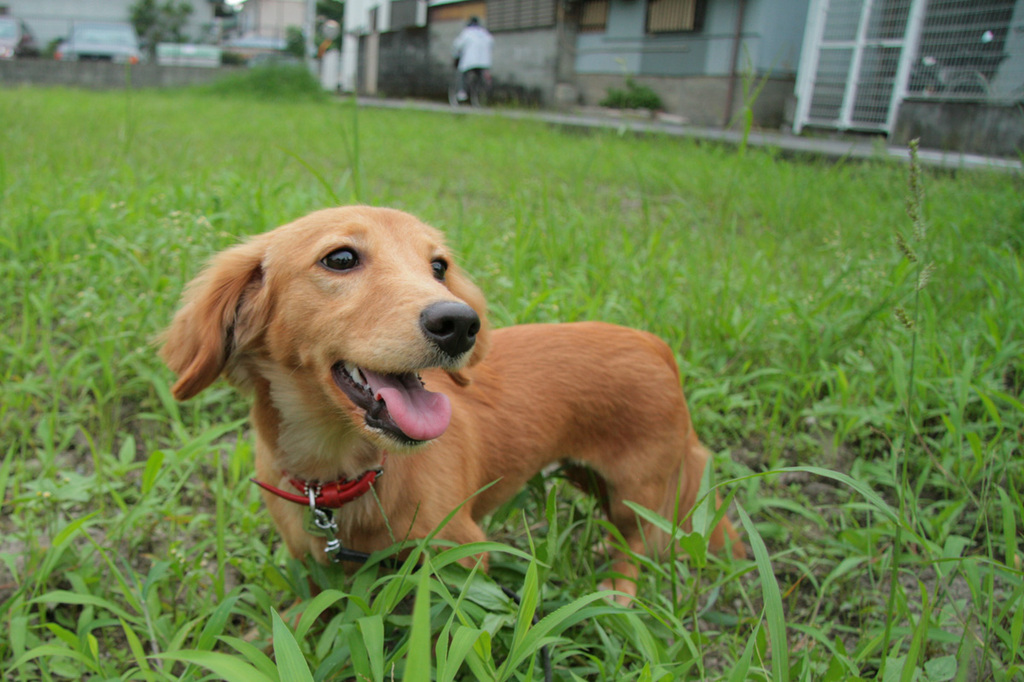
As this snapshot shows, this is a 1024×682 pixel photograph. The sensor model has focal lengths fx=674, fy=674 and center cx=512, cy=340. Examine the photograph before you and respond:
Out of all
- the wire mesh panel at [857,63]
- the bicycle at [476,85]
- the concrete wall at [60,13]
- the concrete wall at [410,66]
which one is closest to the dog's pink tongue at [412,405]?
the wire mesh panel at [857,63]

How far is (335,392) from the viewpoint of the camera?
1647 mm

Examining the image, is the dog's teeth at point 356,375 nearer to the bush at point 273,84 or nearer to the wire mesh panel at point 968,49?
the wire mesh panel at point 968,49

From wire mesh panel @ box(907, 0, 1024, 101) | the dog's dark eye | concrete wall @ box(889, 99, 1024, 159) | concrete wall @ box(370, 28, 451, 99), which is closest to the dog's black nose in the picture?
the dog's dark eye

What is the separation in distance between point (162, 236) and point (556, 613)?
9.63ft

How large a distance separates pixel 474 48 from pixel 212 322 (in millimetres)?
17041

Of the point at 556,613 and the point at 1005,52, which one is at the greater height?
the point at 1005,52

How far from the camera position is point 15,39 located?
26.3m

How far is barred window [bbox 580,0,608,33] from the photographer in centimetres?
1752

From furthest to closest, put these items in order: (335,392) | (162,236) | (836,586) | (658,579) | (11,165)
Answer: (11,165)
(162,236)
(836,586)
(658,579)
(335,392)

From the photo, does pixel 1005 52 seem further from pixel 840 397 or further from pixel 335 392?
pixel 335 392

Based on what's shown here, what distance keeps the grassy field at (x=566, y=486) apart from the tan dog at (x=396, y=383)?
0.16 meters

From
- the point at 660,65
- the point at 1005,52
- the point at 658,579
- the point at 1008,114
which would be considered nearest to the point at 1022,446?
the point at 658,579

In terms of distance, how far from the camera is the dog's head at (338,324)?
152 cm

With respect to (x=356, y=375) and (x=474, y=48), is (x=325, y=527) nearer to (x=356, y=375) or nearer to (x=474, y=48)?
(x=356, y=375)
